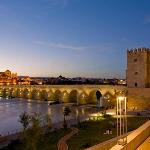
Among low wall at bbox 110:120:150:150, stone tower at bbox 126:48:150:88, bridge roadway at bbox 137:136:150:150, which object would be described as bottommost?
bridge roadway at bbox 137:136:150:150

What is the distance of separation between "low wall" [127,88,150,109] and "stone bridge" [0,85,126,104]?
214 inches

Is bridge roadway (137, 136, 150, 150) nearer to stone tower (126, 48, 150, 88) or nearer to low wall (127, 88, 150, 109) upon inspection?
low wall (127, 88, 150, 109)

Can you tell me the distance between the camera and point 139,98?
51.9m

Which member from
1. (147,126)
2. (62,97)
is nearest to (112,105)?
(62,97)

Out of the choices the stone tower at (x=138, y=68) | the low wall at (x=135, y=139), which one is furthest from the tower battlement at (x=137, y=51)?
the low wall at (x=135, y=139)

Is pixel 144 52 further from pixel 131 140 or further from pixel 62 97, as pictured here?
pixel 131 140

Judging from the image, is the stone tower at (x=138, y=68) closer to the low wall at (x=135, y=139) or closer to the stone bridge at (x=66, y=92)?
the stone bridge at (x=66, y=92)

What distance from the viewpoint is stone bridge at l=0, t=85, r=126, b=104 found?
65.9 m

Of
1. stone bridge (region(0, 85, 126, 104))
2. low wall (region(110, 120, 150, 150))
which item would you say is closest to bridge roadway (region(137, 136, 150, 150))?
low wall (region(110, 120, 150, 150))

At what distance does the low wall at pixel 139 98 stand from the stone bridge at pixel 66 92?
17.8ft

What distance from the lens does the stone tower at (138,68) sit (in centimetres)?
5403

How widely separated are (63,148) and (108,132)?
21.0 ft

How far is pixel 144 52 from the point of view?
53.8 metres

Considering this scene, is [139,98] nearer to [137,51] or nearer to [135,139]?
[137,51]
